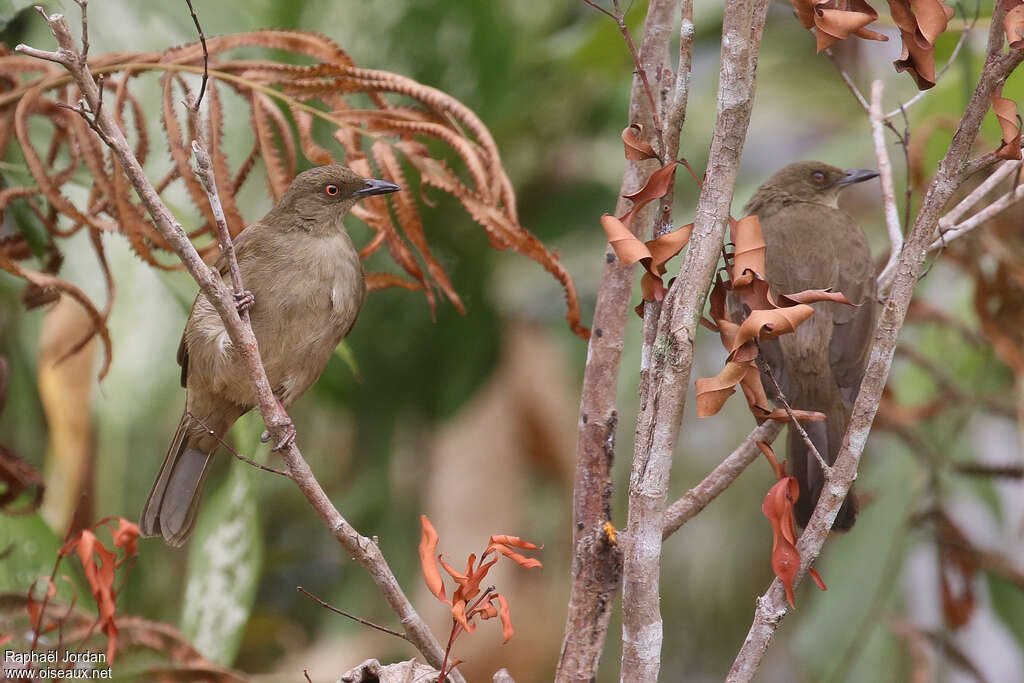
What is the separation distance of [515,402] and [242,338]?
3024 millimetres

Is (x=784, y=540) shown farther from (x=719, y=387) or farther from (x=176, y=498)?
(x=176, y=498)

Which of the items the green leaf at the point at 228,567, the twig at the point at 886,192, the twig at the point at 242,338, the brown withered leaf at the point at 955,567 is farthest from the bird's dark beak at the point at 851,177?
the twig at the point at 242,338

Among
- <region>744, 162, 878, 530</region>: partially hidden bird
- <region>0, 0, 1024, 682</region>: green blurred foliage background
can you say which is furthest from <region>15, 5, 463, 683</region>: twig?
<region>0, 0, 1024, 682</region>: green blurred foliage background

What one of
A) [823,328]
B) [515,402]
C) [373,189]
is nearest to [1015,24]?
Result: [823,328]

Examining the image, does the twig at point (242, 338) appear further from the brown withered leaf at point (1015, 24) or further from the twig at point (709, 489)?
the brown withered leaf at point (1015, 24)

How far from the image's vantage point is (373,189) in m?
2.79

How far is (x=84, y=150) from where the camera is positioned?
222cm

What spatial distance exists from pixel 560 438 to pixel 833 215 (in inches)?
68.6

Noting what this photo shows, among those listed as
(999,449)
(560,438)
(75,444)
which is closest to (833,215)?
(560,438)

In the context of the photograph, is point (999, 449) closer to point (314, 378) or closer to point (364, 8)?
point (364, 8)

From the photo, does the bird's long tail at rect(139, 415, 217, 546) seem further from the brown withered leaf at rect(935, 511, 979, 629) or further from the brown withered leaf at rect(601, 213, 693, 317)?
the brown withered leaf at rect(935, 511, 979, 629)

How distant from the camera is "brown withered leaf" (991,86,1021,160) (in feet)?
5.09

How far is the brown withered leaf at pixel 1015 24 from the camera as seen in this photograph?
1521 mm

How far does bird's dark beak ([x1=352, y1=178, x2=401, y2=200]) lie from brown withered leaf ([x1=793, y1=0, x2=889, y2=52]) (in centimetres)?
134
